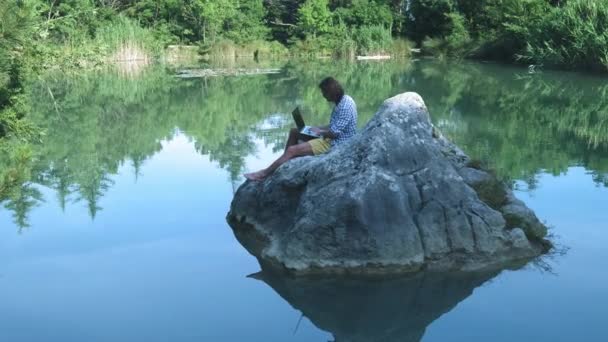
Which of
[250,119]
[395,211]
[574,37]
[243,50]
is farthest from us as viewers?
[243,50]

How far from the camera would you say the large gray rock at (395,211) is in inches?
205

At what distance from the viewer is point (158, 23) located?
42375 mm

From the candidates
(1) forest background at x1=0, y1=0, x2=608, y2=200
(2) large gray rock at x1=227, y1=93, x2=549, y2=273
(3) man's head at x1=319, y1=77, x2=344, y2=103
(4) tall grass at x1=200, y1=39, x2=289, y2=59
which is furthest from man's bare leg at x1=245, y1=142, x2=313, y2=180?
(4) tall grass at x1=200, y1=39, x2=289, y2=59

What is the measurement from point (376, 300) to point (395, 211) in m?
0.85

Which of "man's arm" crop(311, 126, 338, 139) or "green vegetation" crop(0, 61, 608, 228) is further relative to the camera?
"green vegetation" crop(0, 61, 608, 228)

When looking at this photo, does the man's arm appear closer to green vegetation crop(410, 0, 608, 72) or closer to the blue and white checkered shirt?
the blue and white checkered shirt

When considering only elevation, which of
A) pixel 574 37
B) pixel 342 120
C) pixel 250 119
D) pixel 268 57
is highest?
pixel 574 37

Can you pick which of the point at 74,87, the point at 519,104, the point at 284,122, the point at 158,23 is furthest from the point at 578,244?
the point at 158,23

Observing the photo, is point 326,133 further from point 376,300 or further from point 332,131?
point 376,300

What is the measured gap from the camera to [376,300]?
4703mm

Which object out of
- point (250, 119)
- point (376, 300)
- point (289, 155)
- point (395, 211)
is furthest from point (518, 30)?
point (376, 300)

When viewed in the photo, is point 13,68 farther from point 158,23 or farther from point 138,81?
point 158,23

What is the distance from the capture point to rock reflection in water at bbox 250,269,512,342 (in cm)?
428

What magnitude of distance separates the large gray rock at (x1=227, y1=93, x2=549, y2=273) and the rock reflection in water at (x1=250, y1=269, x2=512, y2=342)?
0.16 m
